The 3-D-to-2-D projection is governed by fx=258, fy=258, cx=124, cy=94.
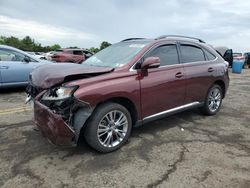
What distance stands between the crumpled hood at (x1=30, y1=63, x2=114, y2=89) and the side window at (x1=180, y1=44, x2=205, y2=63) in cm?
183

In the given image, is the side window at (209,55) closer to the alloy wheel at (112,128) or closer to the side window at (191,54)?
the side window at (191,54)

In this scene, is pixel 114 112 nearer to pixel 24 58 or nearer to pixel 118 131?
pixel 118 131

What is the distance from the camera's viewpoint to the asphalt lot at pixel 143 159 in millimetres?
3146

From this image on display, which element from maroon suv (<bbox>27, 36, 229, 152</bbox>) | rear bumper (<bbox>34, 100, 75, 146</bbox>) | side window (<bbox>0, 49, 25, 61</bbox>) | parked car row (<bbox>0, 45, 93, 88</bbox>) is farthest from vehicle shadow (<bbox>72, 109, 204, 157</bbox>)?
side window (<bbox>0, 49, 25, 61</bbox>)

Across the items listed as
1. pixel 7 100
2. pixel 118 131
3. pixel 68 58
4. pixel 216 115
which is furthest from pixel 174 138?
pixel 68 58

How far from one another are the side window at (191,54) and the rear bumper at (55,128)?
2764 mm

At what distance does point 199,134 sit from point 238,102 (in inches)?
135

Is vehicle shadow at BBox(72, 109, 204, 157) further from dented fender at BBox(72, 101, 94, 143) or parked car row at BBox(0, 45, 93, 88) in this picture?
parked car row at BBox(0, 45, 93, 88)

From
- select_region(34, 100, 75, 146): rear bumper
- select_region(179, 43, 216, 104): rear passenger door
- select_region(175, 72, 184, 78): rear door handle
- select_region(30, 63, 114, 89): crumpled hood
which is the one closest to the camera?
select_region(34, 100, 75, 146): rear bumper

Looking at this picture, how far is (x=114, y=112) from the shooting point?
3.85m

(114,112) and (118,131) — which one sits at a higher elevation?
(114,112)

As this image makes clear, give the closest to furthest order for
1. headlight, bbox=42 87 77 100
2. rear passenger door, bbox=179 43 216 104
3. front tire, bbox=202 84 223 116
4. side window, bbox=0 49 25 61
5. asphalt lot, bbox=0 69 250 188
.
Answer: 1. asphalt lot, bbox=0 69 250 188
2. headlight, bbox=42 87 77 100
3. rear passenger door, bbox=179 43 216 104
4. front tire, bbox=202 84 223 116
5. side window, bbox=0 49 25 61

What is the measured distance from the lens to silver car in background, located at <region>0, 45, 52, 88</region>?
803cm

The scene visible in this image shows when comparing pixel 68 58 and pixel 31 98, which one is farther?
pixel 68 58
